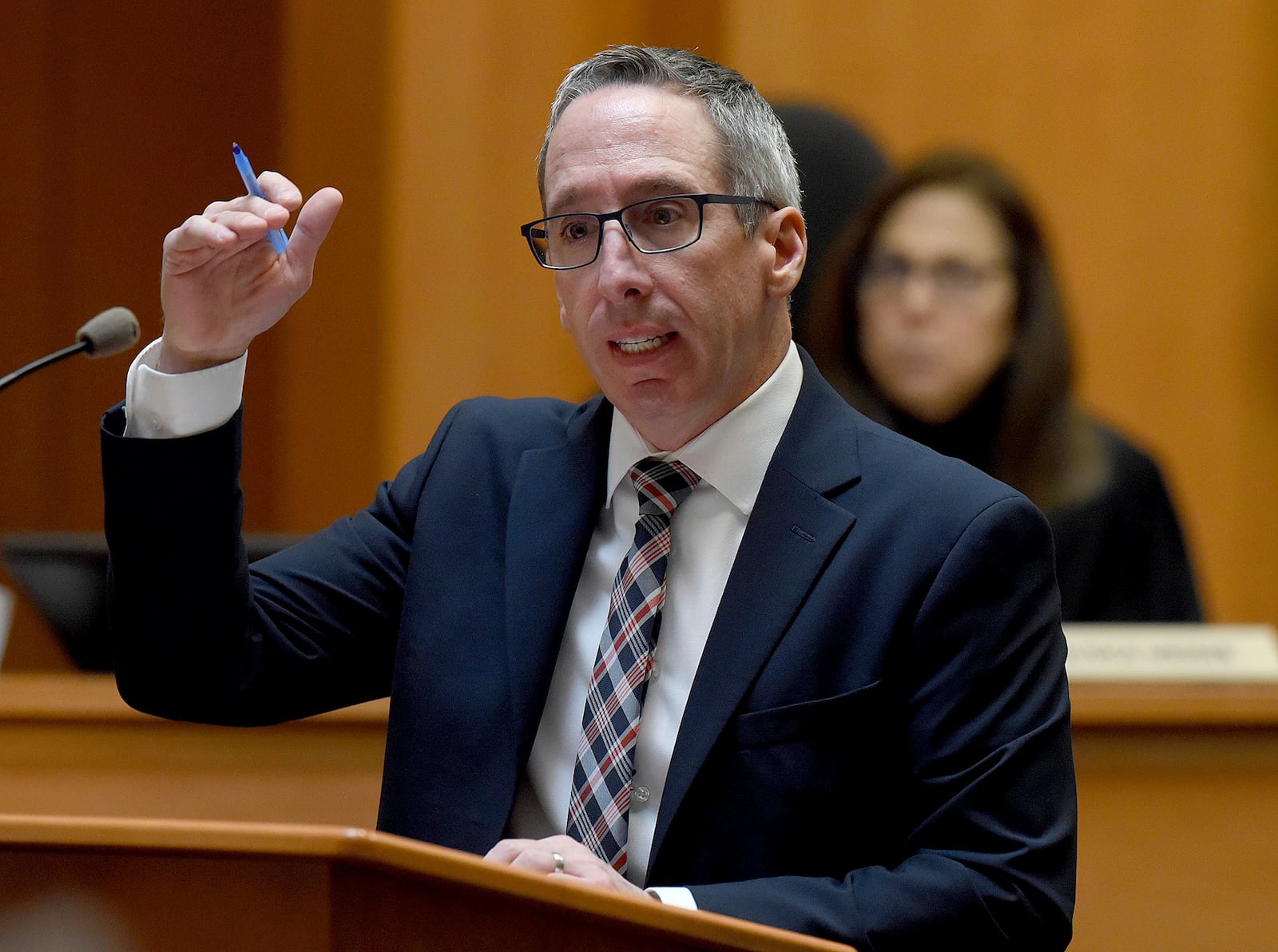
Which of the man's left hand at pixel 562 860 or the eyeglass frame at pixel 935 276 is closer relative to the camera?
the man's left hand at pixel 562 860

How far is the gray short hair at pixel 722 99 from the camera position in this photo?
156cm

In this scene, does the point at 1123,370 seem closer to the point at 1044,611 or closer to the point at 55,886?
the point at 1044,611

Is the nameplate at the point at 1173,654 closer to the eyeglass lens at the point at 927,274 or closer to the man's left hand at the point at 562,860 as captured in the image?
the eyeglass lens at the point at 927,274

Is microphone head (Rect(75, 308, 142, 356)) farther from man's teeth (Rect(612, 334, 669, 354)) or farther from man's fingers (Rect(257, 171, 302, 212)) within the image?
man's teeth (Rect(612, 334, 669, 354))

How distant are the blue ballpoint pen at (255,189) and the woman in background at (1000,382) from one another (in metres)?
1.89

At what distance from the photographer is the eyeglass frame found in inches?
131

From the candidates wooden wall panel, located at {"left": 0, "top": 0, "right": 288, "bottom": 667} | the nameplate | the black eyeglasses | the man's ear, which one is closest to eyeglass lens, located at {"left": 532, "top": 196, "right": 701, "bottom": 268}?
the black eyeglasses

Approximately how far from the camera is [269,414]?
4574mm

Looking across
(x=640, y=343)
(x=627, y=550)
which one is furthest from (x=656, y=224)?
(x=627, y=550)

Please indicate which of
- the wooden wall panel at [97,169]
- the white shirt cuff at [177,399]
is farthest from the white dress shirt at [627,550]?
the wooden wall panel at [97,169]

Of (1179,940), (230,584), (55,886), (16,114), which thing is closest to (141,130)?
(16,114)

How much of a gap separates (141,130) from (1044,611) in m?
3.87

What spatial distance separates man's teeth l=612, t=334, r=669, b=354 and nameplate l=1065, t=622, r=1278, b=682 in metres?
1.23

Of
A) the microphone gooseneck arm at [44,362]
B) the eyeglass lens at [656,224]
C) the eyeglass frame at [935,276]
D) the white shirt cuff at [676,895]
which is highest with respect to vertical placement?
the eyeglass lens at [656,224]
